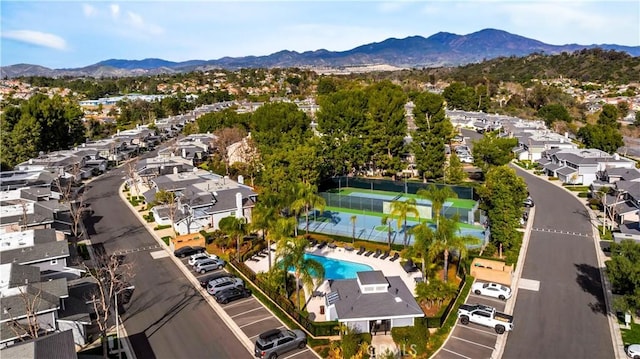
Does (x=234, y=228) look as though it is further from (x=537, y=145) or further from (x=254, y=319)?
(x=537, y=145)

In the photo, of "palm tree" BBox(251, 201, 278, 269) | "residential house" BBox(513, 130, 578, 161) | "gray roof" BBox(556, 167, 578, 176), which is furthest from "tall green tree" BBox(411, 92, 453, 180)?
"palm tree" BBox(251, 201, 278, 269)

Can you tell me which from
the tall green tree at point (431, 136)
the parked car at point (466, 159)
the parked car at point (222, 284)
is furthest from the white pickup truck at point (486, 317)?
the parked car at point (466, 159)

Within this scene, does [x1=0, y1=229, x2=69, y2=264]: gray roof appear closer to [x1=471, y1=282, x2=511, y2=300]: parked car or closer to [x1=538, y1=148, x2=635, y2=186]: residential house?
[x1=471, y1=282, x2=511, y2=300]: parked car

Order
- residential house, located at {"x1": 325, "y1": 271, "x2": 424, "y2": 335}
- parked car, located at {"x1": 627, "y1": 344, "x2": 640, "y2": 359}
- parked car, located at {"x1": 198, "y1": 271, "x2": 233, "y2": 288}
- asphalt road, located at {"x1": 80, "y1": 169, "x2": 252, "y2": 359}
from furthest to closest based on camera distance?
1. parked car, located at {"x1": 198, "y1": 271, "x2": 233, "y2": 288}
2. residential house, located at {"x1": 325, "y1": 271, "x2": 424, "y2": 335}
3. asphalt road, located at {"x1": 80, "y1": 169, "x2": 252, "y2": 359}
4. parked car, located at {"x1": 627, "y1": 344, "x2": 640, "y2": 359}

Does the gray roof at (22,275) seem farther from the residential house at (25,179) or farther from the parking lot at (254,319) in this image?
the residential house at (25,179)

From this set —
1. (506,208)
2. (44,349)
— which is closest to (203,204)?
(44,349)

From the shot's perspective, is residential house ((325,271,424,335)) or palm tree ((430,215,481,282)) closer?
residential house ((325,271,424,335))
